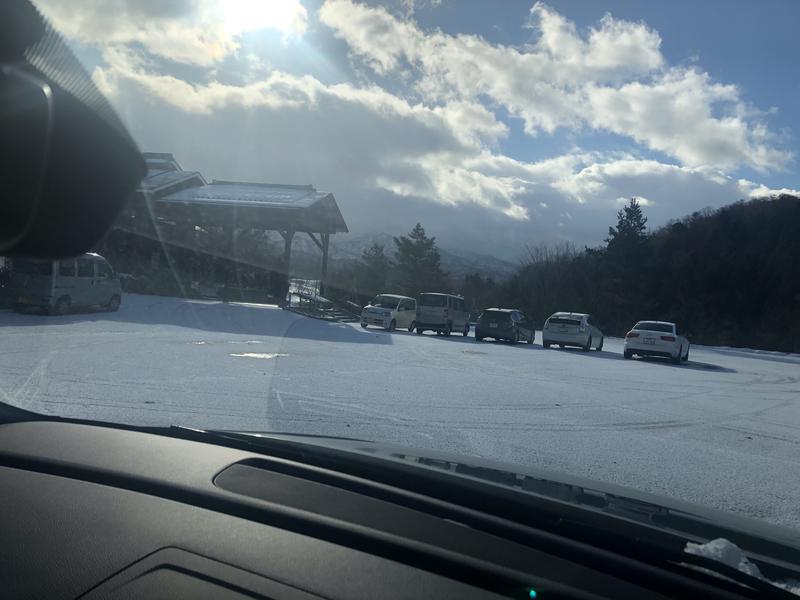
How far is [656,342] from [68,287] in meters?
17.2

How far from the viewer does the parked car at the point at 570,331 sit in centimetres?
2394

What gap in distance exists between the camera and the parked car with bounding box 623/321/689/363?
2147 cm

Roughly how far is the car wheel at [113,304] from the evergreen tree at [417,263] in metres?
37.2

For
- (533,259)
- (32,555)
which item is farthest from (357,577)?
(533,259)

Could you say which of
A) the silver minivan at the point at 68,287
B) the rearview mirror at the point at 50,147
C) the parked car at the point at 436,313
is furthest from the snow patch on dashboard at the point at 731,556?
the parked car at the point at 436,313

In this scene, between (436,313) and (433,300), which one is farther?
(433,300)

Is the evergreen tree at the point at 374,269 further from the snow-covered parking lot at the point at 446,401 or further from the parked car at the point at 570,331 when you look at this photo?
the snow-covered parking lot at the point at 446,401

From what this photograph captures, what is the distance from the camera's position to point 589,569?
1.98 metres

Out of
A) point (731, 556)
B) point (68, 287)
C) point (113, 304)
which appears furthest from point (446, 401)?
point (113, 304)

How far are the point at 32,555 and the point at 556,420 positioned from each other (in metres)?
6.86

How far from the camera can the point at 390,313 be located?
27234mm

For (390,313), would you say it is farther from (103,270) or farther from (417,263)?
(417,263)

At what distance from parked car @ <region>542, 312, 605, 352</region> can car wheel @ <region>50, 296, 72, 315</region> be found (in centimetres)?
1528

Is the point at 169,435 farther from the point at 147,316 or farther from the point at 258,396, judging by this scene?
the point at 147,316
